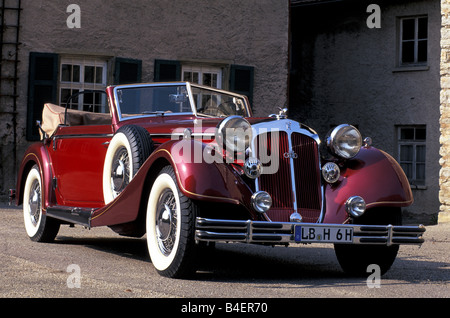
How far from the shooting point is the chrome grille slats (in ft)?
17.5

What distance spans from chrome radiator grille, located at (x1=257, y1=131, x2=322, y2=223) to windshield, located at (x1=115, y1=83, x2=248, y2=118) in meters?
1.60

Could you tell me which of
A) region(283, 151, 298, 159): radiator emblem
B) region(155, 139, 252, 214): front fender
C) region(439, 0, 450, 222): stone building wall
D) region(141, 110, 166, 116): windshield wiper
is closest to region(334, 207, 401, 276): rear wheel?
region(283, 151, 298, 159): radiator emblem

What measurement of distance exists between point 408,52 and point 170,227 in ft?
43.9

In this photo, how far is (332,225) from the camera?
5.07 m

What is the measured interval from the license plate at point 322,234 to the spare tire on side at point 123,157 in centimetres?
147

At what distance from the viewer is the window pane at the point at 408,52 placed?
17.3m

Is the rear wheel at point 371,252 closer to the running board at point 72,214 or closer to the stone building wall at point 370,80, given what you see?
the running board at point 72,214

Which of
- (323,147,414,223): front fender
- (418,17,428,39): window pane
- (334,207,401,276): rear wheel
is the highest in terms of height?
(418,17,428,39): window pane

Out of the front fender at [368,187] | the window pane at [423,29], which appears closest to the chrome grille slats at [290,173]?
the front fender at [368,187]

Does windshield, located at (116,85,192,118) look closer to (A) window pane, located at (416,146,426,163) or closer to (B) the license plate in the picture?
(B) the license plate

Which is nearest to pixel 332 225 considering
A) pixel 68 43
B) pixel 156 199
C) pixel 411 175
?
pixel 156 199

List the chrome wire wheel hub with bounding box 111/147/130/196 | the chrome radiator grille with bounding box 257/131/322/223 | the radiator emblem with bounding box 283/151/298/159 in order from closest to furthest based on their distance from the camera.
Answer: the chrome radiator grille with bounding box 257/131/322/223
the radiator emblem with bounding box 283/151/298/159
the chrome wire wheel hub with bounding box 111/147/130/196
